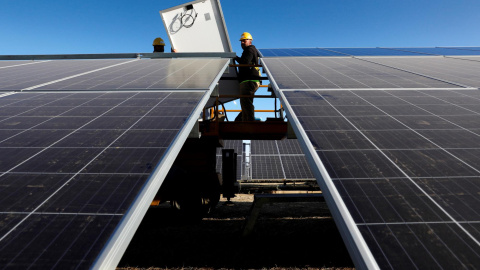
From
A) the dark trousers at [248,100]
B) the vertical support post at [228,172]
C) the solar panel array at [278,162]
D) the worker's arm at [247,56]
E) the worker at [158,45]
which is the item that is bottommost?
the solar panel array at [278,162]

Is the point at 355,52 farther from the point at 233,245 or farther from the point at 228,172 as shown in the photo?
the point at 233,245

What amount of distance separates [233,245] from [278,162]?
17.8 ft

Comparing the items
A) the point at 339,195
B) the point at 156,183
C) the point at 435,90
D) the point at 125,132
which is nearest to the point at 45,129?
the point at 125,132

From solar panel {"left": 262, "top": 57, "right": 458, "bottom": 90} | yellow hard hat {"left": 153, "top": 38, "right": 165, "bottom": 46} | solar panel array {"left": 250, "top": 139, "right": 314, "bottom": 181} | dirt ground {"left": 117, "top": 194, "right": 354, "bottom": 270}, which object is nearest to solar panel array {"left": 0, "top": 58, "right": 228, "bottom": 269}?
solar panel {"left": 262, "top": 57, "right": 458, "bottom": 90}

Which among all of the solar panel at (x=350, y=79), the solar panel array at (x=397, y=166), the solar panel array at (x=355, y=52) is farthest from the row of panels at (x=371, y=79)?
the solar panel array at (x=355, y=52)

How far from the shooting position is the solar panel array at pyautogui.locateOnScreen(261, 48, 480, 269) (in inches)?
64.9

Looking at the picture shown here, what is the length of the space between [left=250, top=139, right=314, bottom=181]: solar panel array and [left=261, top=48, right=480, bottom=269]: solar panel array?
6.71 m

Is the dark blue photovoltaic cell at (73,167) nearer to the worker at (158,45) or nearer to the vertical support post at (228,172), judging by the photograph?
the vertical support post at (228,172)

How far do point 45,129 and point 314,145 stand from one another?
2916 millimetres

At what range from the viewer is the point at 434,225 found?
Result: 1.80 meters

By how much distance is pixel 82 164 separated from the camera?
255 cm

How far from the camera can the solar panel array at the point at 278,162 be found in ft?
37.6

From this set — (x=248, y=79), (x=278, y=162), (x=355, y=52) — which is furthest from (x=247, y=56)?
(x=355, y=52)

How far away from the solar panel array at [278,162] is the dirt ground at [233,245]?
1626 millimetres
